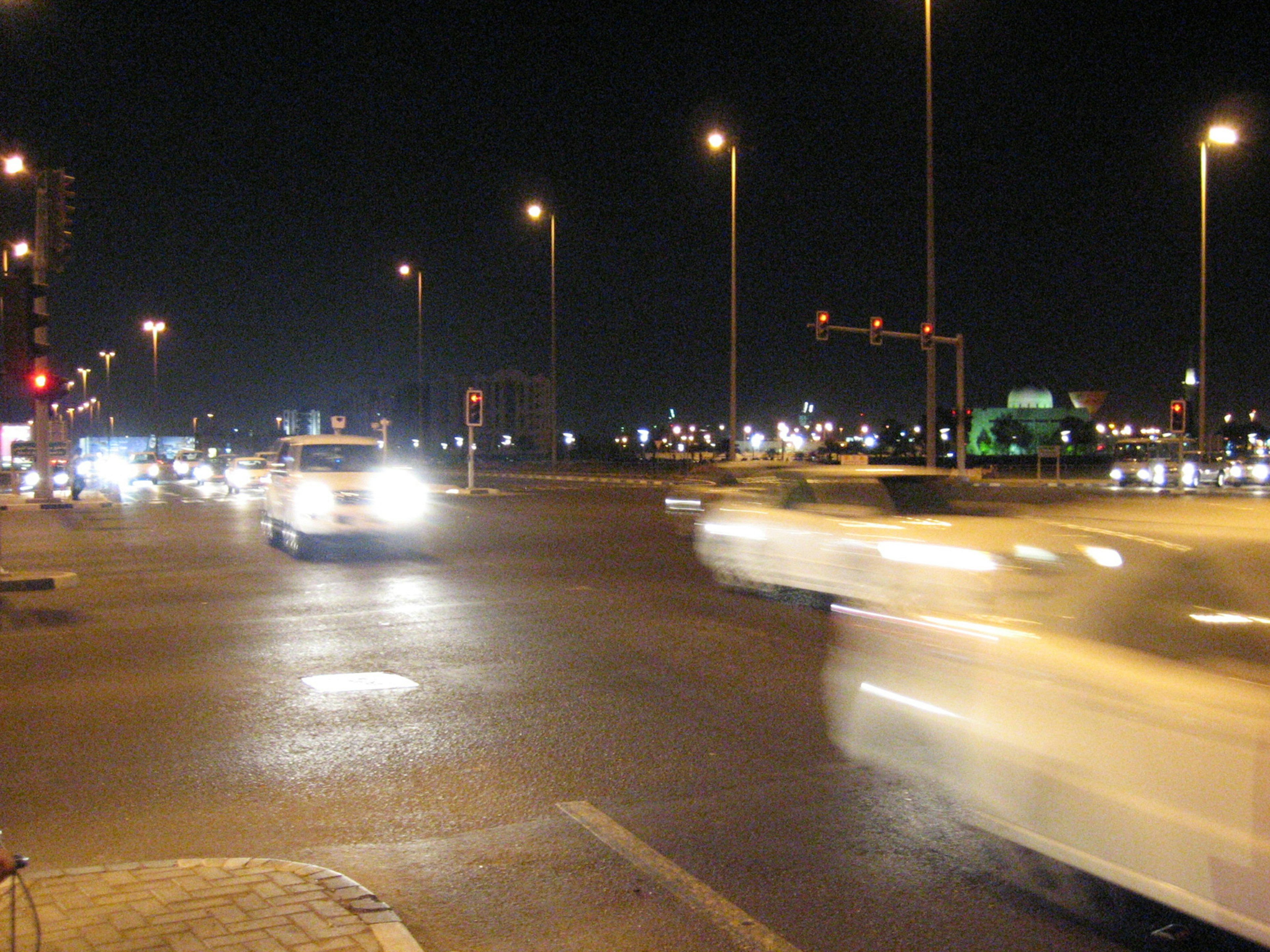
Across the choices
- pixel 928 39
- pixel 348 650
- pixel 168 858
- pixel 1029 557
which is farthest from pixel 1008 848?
pixel 928 39

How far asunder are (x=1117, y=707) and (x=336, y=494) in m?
15.5

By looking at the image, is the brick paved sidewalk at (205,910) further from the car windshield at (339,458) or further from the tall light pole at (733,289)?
the tall light pole at (733,289)

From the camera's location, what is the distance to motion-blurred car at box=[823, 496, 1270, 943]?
3.63 metres

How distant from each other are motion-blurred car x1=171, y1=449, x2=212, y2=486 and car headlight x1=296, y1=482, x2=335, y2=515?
3819 centimetres

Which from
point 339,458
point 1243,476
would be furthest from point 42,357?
point 1243,476

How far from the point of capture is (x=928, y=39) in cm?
3047

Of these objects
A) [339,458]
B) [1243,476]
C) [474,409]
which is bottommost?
[1243,476]

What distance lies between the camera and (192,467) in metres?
58.5

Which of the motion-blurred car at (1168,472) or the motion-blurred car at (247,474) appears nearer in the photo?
the motion-blurred car at (247,474)

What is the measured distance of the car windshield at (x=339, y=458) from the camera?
1873cm

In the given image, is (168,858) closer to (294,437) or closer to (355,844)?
(355,844)

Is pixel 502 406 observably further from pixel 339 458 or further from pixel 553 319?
pixel 339 458

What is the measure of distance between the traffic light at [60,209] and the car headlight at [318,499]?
8.89 metres

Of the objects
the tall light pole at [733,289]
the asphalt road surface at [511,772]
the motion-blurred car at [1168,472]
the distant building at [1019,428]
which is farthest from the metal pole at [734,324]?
the distant building at [1019,428]
